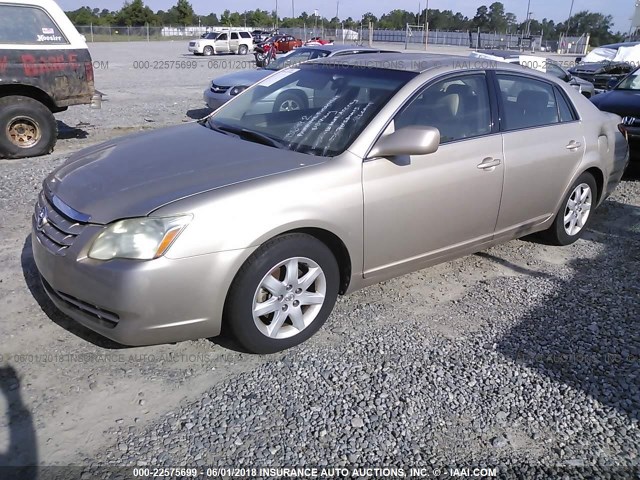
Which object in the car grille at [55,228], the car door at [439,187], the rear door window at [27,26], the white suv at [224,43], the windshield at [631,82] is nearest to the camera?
the car grille at [55,228]

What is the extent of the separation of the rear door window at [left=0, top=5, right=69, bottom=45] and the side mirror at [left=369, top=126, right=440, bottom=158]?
628cm

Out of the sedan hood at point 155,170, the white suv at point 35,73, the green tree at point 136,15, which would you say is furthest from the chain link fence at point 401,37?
the sedan hood at point 155,170

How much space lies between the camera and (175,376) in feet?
10.2

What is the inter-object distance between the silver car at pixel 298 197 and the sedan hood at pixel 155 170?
14mm

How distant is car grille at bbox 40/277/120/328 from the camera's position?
290cm

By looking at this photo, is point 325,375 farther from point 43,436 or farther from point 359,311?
point 43,436

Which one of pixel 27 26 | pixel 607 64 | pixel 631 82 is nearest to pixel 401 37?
pixel 607 64

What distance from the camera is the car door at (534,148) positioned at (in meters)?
4.31

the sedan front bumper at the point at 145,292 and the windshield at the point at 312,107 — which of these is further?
the windshield at the point at 312,107

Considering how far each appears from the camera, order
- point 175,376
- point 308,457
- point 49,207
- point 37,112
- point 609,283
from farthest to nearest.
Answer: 1. point 37,112
2. point 609,283
3. point 49,207
4. point 175,376
5. point 308,457

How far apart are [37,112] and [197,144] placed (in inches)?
199

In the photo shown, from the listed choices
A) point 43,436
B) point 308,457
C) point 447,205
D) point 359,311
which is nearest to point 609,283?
point 447,205

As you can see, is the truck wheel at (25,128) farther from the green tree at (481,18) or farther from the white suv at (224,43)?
the green tree at (481,18)

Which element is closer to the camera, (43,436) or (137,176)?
(43,436)
